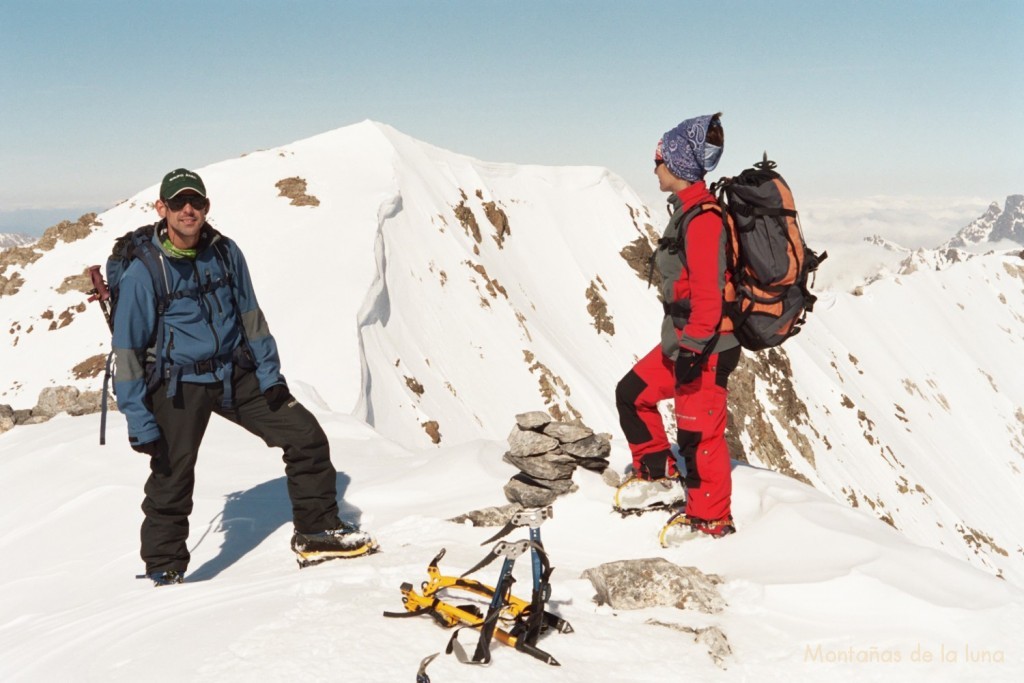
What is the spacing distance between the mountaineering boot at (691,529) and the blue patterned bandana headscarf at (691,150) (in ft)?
9.92

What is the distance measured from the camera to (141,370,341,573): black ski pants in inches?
236

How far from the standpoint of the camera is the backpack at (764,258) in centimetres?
565

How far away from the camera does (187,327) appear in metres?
5.93

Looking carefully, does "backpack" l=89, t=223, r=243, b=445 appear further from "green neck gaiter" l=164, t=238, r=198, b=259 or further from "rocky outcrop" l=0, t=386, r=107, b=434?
"rocky outcrop" l=0, t=386, r=107, b=434

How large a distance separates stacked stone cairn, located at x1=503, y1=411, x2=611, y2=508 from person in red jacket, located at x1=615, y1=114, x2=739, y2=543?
1.31 meters

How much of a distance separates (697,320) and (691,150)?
60.2 inches

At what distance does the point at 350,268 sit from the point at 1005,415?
4490 inches

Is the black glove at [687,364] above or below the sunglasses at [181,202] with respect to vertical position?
below

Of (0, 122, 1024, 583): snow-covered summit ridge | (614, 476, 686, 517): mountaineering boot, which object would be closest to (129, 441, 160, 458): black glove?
(614, 476, 686, 517): mountaineering boot

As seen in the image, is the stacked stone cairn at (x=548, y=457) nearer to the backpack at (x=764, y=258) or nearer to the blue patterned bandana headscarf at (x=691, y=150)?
the backpack at (x=764, y=258)

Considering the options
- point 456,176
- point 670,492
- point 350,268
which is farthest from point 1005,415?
point 670,492

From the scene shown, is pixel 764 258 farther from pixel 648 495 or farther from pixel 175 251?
pixel 175 251

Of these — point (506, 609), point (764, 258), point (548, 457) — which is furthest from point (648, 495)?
point (506, 609)

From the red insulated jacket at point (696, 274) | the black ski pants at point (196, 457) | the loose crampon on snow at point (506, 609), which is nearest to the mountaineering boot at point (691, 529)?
the red insulated jacket at point (696, 274)
